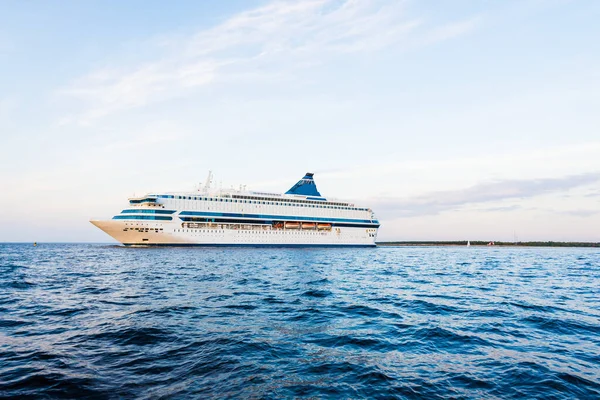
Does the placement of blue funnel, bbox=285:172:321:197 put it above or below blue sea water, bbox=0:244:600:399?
above

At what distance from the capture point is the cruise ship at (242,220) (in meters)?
67.7

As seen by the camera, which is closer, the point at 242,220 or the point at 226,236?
the point at 226,236

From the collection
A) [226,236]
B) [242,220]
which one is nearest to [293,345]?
[226,236]

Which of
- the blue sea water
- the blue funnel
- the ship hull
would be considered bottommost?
the blue sea water

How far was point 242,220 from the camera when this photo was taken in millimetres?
79312

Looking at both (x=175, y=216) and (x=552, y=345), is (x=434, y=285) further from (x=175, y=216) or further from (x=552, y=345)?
(x=175, y=216)

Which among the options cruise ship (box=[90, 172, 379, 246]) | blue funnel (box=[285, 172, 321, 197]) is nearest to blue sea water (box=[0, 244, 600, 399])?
cruise ship (box=[90, 172, 379, 246])

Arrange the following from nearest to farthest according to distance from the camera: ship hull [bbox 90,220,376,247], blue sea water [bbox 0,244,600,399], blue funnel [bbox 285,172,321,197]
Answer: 1. blue sea water [bbox 0,244,600,399]
2. ship hull [bbox 90,220,376,247]
3. blue funnel [bbox 285,172,321,197]

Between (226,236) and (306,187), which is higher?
(306,187)

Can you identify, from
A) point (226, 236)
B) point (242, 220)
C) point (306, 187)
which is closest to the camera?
point (226, 236)

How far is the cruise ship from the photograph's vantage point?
67.7m

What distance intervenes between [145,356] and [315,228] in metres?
83.3

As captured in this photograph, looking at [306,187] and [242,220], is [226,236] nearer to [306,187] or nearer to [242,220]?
[242,220]

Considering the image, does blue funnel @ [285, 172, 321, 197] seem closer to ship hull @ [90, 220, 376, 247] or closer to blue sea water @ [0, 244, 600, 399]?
ship hull @ [90, 220, 376, 247]
